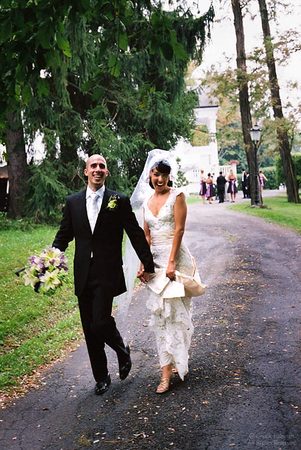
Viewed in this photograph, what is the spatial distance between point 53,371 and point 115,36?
3524 mm

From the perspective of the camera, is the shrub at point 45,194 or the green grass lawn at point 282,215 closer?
the shrub at point 45,194

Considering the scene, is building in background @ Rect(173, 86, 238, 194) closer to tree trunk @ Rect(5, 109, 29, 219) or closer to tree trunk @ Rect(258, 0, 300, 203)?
tree trunk @ Rect(258, 0, 300, 203)

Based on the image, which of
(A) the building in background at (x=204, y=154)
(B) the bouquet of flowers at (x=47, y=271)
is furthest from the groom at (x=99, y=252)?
(A) the building in background at (x=204, y=154)

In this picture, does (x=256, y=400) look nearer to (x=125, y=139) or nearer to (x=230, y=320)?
(x=230, y=320)

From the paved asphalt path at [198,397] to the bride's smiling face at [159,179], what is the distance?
74.0 inches

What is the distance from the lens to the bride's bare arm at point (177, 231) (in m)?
5.59

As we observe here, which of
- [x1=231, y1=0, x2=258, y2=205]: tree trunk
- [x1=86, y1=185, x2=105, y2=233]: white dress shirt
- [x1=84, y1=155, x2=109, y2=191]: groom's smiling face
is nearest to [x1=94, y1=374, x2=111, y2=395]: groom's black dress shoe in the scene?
[x1=86, y1=185, x2=105, y2=233]: white dress shirt

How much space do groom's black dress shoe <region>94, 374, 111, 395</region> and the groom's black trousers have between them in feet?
0.11

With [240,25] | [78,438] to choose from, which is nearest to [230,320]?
[78,438]

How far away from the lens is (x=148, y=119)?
21.0 meters

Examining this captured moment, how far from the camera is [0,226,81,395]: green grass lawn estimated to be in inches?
257

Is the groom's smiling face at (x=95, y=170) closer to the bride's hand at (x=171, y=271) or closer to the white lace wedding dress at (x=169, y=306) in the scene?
the white lace wedding dress at (x=169, y=306)

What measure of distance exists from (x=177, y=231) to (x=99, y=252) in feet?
2.57

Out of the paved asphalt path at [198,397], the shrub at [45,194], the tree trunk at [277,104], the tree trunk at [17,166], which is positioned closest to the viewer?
the paved asphalt path at [198,397]
